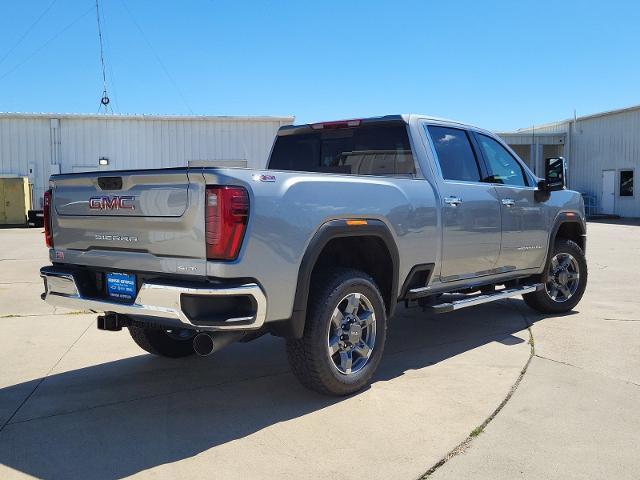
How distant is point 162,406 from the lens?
13.7 feet

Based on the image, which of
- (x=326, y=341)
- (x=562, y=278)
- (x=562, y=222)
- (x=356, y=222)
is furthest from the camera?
(x=562, y=278)

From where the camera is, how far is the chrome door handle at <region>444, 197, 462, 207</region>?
504cm

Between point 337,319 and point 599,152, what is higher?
point 599,152

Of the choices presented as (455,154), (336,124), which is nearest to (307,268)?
(336,124)

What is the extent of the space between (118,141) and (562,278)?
2219cm

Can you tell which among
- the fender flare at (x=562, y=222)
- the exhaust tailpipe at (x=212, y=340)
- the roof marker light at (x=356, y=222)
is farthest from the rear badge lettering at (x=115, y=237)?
the fender flare at (x=562, y=222)

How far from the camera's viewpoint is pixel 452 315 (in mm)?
7168

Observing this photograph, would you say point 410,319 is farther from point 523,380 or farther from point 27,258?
point 27,258

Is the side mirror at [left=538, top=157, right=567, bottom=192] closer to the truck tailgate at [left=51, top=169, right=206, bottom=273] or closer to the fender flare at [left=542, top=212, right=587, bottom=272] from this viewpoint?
the fender flare at [left=542, top=212, right=587, bottom=272]

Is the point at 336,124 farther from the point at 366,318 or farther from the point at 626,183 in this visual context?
the point at 626,183

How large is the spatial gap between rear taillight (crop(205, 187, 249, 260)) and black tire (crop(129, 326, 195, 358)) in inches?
73.0

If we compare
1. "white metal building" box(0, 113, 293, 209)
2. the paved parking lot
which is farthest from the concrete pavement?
"white metal building" box(0, 113, 293, 209)

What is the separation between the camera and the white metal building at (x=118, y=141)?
81.7ft

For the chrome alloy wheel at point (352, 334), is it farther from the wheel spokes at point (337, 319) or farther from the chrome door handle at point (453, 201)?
the chrome door handle at point (453, 201)
